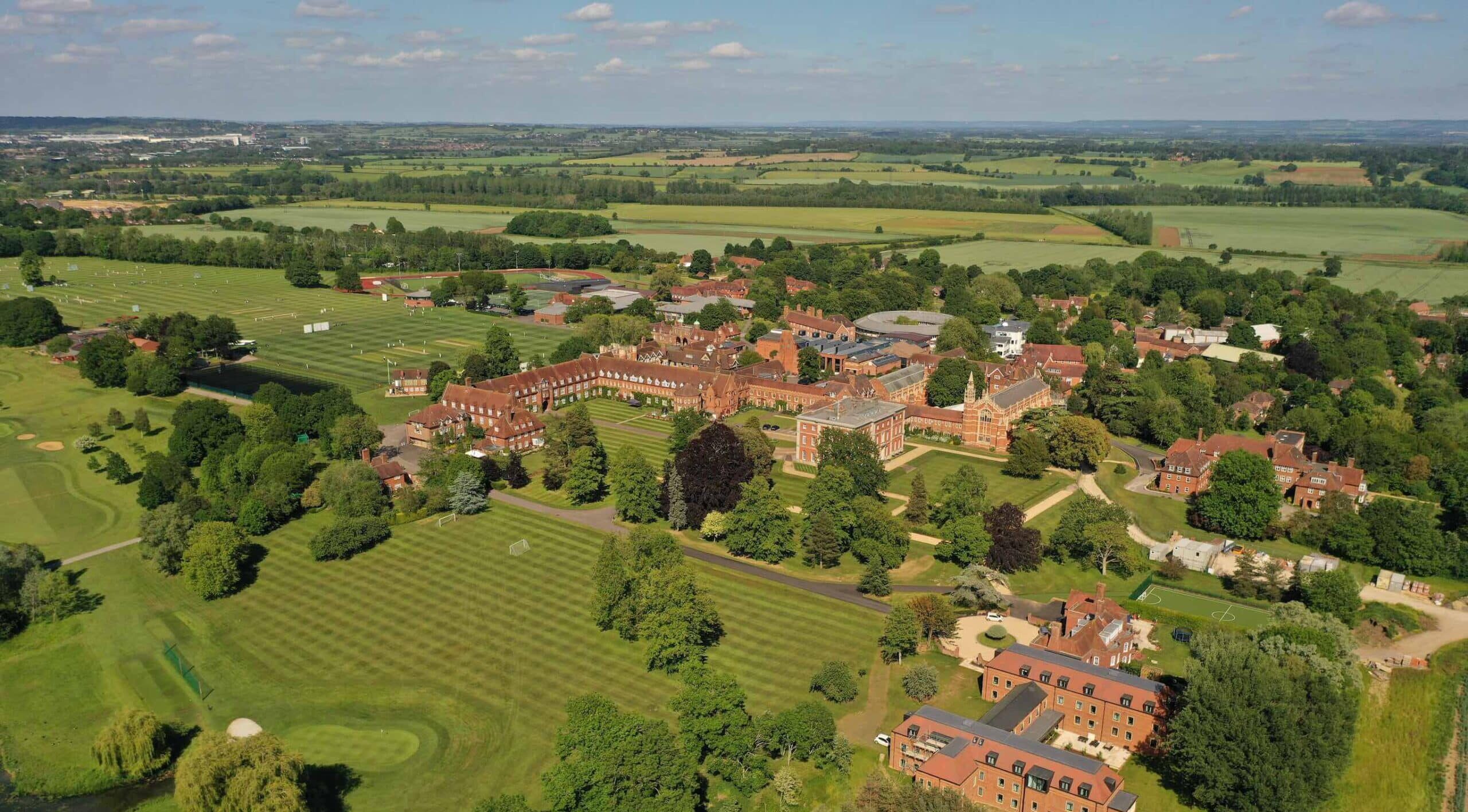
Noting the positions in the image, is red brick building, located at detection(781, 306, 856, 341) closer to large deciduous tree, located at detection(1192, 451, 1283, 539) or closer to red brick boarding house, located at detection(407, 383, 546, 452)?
red brick boarding house, located at detection(407, 383, 546, 452)

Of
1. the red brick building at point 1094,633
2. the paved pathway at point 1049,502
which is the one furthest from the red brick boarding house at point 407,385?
the red brick building at point 1094,633

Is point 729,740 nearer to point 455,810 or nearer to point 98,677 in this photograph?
point 455,810

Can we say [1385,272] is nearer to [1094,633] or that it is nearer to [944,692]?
[1094,633]

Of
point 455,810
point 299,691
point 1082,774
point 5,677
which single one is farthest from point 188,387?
point 1082,774

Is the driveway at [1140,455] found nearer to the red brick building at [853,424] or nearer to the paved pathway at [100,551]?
the red brick building at [853,424]

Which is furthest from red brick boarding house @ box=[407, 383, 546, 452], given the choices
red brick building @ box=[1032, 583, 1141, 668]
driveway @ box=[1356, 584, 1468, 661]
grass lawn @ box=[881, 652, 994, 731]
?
driveway @ box=[1356, 584, 1468, 661]

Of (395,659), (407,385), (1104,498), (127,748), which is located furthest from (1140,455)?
(127,748)
